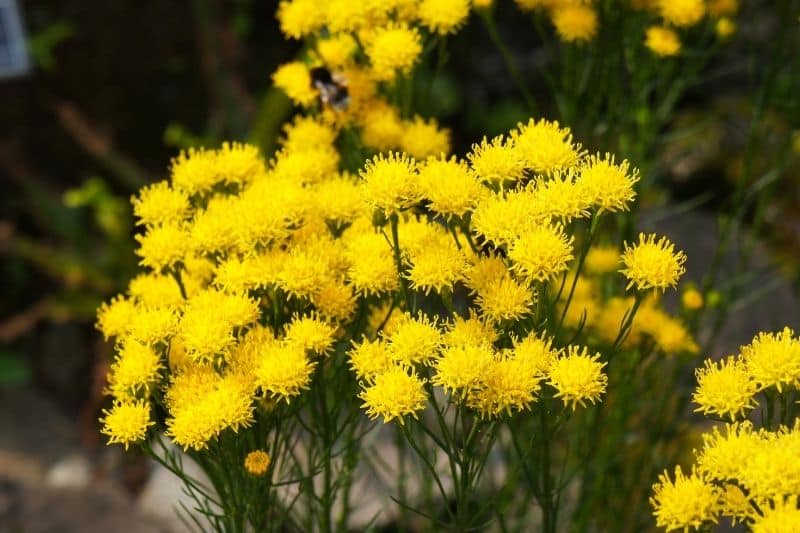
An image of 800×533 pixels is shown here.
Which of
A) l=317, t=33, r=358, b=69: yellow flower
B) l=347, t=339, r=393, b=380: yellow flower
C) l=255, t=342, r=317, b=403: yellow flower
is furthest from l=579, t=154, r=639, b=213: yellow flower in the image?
l=317, t=33, r=358, b=69: yellow flower

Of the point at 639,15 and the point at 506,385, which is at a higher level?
the point at 639,15

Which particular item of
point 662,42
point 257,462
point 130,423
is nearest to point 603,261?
point 662,42

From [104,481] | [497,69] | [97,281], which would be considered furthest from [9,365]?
[497,69]

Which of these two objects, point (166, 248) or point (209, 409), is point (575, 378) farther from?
point (166, 248)

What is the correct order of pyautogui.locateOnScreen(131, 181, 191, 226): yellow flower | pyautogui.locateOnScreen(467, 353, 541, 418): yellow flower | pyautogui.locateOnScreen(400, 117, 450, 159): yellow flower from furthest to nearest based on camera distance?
pyautogui.locateOnScreen(400, 117, 450, 159): yellow flower < pyautogui.locateOnScreen(131, 181, 191, 226): yellow flower < pyautogui.locateOnScreen(467, 353, 541, 418): yellow flower

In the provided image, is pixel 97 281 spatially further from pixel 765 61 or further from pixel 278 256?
pixel 765 61

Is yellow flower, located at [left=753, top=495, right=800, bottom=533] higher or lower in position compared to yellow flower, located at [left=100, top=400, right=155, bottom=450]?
lower

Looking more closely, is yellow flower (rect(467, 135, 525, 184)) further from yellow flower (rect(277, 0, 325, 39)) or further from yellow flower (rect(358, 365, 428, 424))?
yellow flower (rect(277, 0, 325, 39))
